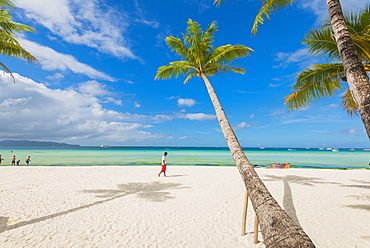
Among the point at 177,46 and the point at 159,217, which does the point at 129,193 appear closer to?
the point at 159,217

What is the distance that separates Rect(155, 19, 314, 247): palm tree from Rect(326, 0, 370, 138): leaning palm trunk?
171cm

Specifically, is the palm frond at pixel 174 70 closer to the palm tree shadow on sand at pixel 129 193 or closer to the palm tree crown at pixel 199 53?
the palm tree crown at pixel 199 53

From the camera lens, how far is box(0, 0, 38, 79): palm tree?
6.22 meters

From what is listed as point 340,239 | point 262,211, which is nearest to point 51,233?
point 262,211

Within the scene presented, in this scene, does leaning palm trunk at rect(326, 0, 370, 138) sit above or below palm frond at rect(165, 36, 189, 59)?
below

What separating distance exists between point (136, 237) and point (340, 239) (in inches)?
193

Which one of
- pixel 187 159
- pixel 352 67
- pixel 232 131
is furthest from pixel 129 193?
pixel 187 159

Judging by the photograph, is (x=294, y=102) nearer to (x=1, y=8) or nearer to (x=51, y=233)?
(x=51, y=233)

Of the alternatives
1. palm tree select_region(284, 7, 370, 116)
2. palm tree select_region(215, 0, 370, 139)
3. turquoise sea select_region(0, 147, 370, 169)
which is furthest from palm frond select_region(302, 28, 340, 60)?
turquoise sea select_region(0, 147, 370, 169)

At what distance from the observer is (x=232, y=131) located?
4676mm

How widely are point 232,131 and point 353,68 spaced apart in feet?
8.70

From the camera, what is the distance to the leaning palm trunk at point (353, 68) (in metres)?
2.38

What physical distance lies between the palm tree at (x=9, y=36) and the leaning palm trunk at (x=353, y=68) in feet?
31.4

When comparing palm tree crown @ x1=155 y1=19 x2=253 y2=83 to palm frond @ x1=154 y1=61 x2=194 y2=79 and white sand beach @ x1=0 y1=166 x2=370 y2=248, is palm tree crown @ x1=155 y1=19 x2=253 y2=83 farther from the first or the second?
white sand beach @ x1=0 y1=166 x2=370 y2=248
